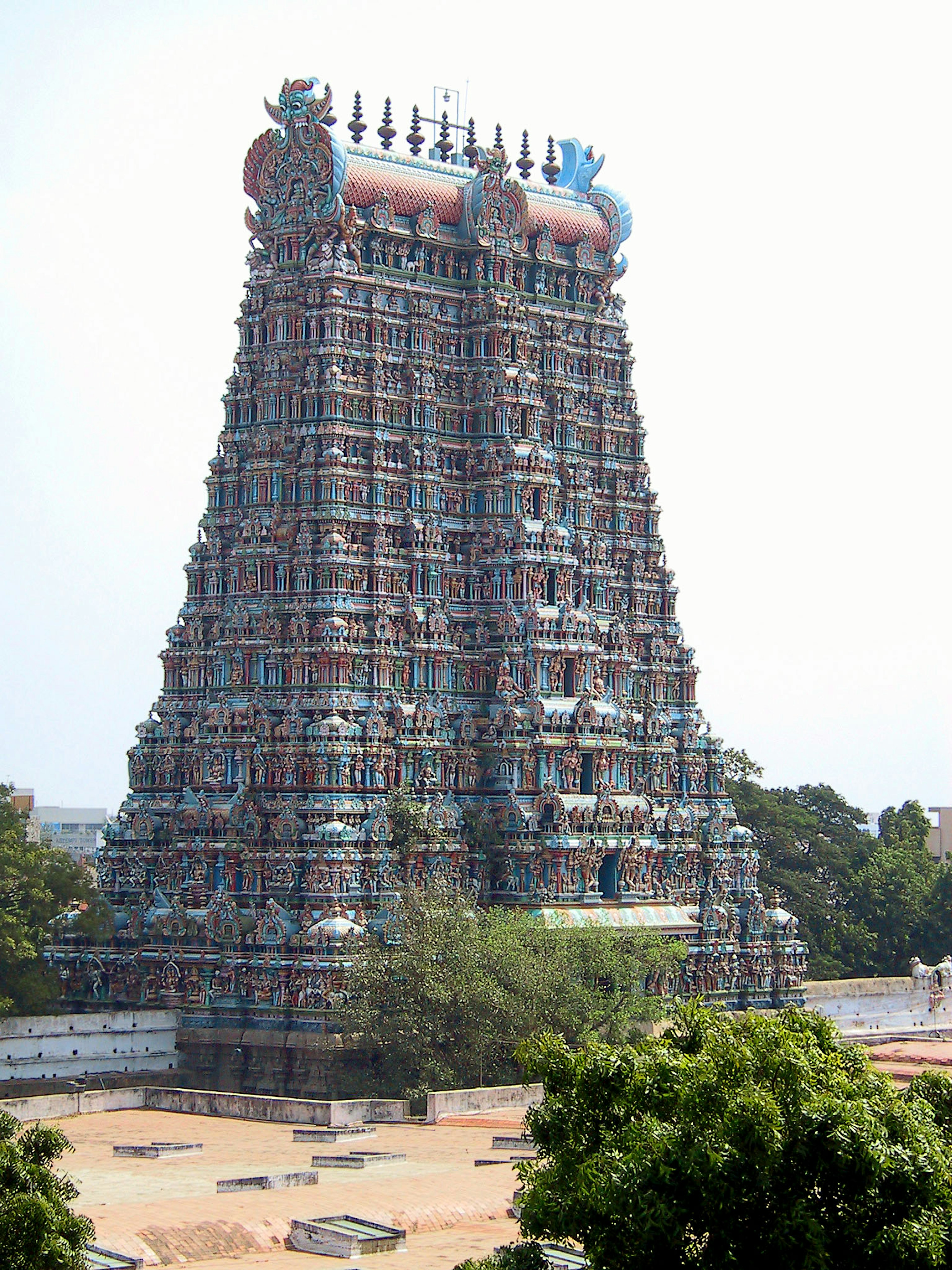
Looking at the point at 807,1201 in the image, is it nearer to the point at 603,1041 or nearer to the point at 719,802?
the point at 603,1041

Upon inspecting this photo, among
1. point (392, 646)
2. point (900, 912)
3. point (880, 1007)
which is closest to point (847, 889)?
point (900, 912)

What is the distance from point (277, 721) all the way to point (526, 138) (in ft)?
79.4

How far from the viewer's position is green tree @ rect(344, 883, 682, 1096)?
229 ft

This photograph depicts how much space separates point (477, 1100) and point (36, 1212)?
30.7 m

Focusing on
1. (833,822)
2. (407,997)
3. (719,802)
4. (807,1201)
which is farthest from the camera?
(833,822)

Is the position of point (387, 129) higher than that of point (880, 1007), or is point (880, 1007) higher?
point (387, 129)

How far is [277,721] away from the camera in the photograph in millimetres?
78312

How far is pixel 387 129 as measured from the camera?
85375 millimetres

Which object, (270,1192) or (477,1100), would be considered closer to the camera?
(270,1192)

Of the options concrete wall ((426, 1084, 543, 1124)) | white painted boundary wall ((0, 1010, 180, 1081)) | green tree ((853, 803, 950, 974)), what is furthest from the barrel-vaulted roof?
concrete wall ((426, 1084, 543, 1124))

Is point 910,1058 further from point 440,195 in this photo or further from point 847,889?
point 440,195

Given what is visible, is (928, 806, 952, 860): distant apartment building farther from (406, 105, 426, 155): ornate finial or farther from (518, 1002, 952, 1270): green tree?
(518, 1002, 952, 1270): green tree

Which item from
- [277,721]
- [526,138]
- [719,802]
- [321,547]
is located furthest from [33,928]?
[526,138]

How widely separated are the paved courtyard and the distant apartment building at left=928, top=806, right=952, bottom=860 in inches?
3006
